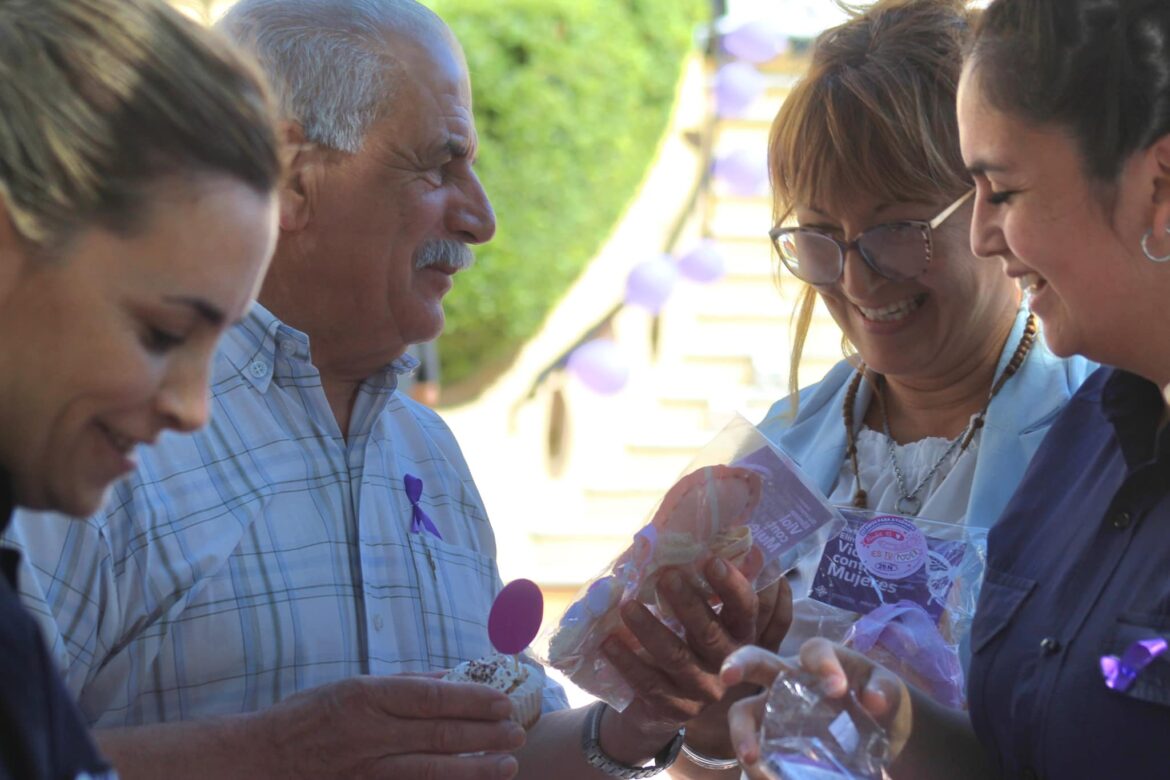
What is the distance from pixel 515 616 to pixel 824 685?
59 centimetres

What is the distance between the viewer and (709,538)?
7.15 ft

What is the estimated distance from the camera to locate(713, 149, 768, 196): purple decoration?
10.1 meters

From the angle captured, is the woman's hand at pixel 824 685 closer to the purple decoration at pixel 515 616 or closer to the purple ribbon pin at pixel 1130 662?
the purple ribbon pin at pixel 1130 662

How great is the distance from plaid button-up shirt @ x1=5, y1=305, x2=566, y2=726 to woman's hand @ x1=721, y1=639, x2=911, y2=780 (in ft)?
2.59

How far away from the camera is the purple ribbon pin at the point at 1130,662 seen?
166 centimetres

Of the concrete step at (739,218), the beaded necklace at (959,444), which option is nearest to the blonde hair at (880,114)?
the beaded necklace at (959,444)

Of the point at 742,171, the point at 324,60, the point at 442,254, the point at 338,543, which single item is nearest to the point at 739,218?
the point at 742,171

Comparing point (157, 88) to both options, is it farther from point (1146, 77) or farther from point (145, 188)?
point (1146, 77)

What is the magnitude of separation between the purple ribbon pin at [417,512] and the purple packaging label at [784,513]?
2.15 feet

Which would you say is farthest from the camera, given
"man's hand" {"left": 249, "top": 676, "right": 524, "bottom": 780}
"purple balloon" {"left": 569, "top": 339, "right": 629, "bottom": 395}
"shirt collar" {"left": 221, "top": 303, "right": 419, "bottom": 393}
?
"purple balloon" {"left": 569, "top": 339, "right": 629, "bottom": 395}

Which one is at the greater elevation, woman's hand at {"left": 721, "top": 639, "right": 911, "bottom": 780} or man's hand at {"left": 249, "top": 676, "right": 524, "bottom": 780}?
woman's hand at {"left": 721, "top": 639, "right": 911, "bottom": 780}

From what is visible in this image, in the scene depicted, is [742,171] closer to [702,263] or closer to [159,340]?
[702,263]

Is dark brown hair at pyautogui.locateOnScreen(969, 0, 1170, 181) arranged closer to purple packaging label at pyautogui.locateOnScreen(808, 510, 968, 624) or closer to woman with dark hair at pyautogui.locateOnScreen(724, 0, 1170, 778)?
woman with dark hair at pyautogui.locateOnScreen(724, 0, 1170, 778)

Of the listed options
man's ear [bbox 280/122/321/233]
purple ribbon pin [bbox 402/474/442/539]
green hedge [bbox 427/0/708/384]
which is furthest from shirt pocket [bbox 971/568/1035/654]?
green hedge [bbox 427/0/708/384]
